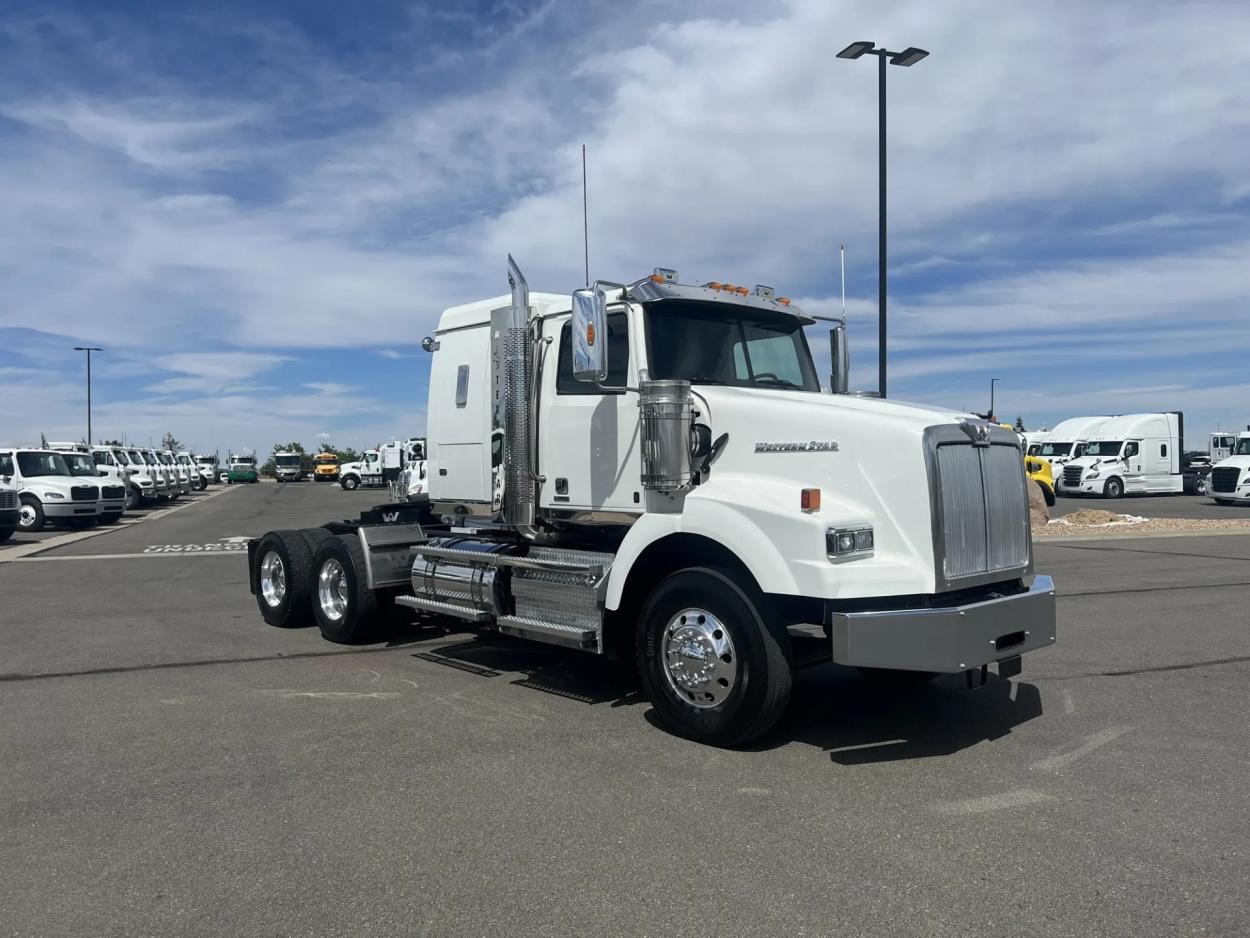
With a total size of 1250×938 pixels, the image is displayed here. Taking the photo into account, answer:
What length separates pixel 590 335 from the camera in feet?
18.9

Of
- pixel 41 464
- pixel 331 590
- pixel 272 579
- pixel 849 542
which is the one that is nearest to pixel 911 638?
pixel 849 542

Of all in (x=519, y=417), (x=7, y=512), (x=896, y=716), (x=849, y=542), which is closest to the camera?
(x=849, y=542)

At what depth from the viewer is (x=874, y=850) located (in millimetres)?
3990

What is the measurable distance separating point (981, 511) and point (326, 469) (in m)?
68.8

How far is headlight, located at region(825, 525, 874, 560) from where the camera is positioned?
493cm

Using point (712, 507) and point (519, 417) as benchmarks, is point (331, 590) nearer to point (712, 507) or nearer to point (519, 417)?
point (519, 417)

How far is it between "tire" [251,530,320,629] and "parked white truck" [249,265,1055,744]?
1866 mm

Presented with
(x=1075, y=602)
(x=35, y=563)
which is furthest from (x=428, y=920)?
(x=35, y=563)

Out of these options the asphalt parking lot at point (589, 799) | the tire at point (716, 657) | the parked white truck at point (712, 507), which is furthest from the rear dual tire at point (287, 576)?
the tire at point (716, 657)

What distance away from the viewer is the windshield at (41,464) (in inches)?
968

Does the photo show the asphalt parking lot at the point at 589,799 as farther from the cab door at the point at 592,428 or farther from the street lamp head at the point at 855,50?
the street lamp head at the point at 855,50

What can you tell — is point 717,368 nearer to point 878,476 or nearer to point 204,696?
point 878,476

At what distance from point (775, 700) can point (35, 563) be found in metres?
15.4

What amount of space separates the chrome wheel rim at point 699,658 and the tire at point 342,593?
11.7 ft
